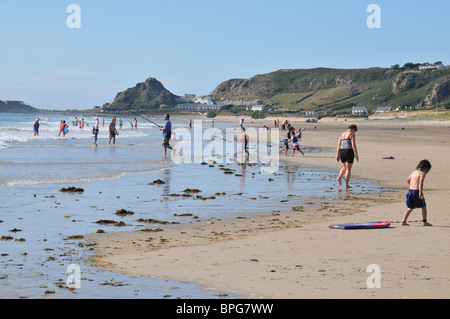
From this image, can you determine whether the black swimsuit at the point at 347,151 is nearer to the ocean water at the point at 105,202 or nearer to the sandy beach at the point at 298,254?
the ocean water at the point at 105,202

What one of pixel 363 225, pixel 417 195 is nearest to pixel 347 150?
pixel 417 195

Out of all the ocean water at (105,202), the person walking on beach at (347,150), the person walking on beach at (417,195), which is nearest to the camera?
the ocean water at (105,202)

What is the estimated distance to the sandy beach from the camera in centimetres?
619

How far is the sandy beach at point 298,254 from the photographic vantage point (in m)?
6.19

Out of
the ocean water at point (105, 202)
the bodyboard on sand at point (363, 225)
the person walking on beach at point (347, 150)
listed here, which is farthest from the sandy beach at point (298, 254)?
the person walking on beach at point (347, 150)

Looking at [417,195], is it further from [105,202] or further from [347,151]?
[105,202]

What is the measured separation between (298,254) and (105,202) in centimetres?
605

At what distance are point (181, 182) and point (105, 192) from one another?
9.96 feet

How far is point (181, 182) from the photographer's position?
1683cm

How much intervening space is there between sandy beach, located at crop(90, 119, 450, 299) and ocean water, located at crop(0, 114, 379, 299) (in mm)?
470

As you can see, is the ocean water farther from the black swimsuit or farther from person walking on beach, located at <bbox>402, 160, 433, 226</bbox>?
person walking on beach, located at <bbox>402, 160, 433, 226</bbox>

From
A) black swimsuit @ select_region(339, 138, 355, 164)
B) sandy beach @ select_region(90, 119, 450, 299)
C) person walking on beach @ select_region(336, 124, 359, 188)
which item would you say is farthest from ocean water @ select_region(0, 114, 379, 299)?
black swimsuit @ select_region(339, 138, 355, 164)

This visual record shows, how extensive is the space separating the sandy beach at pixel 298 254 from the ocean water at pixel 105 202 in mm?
470
